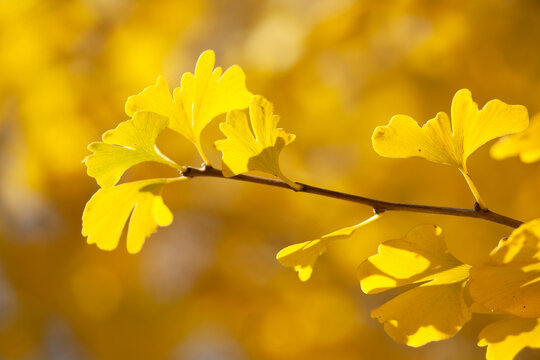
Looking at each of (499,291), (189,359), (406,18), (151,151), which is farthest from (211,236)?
(499,291)

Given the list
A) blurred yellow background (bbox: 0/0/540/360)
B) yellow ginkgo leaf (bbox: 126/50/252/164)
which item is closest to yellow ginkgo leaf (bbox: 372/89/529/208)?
yellow ginkgo leaf (bbox: 126/50/252/164)

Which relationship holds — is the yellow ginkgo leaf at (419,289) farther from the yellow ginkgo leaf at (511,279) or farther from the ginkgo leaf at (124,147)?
the ginkgo leaf at (124,147)

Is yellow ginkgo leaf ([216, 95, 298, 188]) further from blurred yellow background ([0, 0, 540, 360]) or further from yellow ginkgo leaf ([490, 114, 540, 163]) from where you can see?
blurred yellow background ([0, 0, 540, 360])

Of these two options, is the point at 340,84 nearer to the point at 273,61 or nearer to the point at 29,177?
the point at 273,61

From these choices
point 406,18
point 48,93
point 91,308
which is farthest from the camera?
point 91,308

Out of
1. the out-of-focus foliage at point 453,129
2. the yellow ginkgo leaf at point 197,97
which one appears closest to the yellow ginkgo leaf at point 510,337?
the out-of-focus foliage at point 453,129
